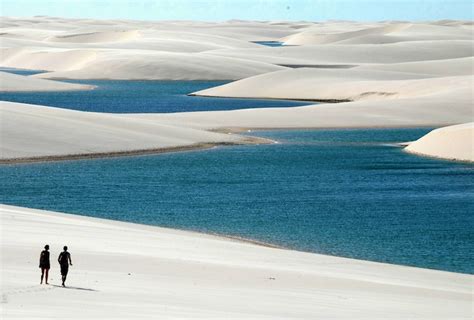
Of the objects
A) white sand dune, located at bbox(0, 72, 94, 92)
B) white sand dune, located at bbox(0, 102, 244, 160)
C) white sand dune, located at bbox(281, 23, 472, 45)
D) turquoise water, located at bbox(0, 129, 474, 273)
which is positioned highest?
white sand dune, located at bbox(281, 23, 472, 45)

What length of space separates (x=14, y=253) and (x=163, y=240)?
512 centimetres

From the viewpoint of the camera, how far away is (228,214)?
30797 mm

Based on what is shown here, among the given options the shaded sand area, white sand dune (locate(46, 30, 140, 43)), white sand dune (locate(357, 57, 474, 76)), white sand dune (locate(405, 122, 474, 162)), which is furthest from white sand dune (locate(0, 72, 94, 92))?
the shaded sand area

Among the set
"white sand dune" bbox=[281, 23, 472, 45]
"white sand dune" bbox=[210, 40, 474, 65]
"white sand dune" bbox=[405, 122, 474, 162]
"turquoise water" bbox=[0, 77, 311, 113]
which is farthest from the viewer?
"white sand dune" bbox=[281, 23, 472, 45]

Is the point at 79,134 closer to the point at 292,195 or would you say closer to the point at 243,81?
the point at 292,195

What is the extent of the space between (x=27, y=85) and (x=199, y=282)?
3197 inches

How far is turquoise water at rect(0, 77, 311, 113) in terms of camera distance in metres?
77.6

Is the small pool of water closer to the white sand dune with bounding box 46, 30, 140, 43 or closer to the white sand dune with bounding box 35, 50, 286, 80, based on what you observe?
the white sand dune with bounding box 35, 50, 286, 80

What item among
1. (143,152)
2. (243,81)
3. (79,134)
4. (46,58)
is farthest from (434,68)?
(143,152)

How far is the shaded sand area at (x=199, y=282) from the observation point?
50.1ft

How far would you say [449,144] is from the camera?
47.9m

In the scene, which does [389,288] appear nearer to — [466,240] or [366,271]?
[366,271]

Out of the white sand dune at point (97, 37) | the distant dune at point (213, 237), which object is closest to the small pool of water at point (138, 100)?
the distant dune at point (213, 237)

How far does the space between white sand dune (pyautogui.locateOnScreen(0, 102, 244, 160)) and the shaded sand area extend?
2283cm
